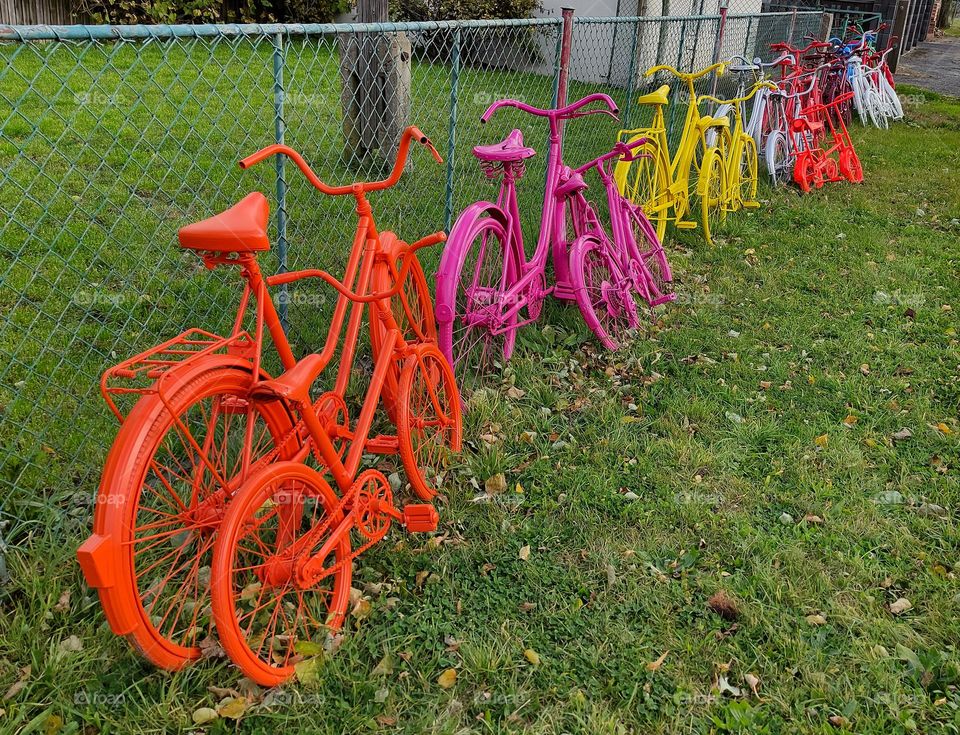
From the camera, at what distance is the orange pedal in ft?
9.78

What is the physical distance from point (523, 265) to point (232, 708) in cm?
263

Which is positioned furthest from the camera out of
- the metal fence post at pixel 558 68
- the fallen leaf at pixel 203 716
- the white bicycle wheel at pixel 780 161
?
the white bicycle wheel at pixel 780 161

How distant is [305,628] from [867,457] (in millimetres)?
2729

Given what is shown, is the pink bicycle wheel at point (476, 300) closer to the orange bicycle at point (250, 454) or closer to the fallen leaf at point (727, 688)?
the orange bicycle at point (250, 454)

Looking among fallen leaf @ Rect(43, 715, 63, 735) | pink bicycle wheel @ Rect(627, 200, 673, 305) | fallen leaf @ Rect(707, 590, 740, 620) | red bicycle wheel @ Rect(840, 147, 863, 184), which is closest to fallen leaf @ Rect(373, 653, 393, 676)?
fallen leaf @ Rect(43, 715, 63, 735)

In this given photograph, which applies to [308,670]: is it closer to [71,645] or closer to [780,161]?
[71,645]

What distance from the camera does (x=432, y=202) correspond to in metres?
6.16

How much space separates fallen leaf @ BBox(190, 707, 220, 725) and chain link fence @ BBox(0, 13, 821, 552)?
91cm

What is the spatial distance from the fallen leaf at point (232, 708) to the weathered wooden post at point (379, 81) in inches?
176

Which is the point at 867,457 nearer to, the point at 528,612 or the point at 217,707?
the point at 528,612

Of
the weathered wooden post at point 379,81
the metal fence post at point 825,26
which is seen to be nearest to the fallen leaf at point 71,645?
the weathered wooden post at point 379,81

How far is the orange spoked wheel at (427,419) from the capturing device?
9.93 feet

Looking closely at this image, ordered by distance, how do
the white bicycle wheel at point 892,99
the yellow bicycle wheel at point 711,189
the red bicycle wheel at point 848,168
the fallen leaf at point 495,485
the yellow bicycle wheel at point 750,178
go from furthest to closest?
1. the white bicycle wheel at point 892,99
2. the red bicycle wheel at point 848,168
3. the yellow bicycle wheel at point 750,178
4. the yellow bicycle wheel at point 711,189
5. the fallen leaf at point 495,485

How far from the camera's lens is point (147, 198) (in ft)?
18.8
